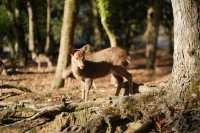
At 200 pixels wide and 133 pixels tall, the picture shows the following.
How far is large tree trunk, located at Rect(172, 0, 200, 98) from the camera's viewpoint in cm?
1025

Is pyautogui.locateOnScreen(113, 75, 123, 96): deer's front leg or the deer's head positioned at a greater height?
the deer's head

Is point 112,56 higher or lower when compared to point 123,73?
higher

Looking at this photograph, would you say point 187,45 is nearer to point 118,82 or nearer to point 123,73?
point 118,82

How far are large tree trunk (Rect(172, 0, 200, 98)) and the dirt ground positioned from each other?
3.13 metres

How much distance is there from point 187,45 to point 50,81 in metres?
13.8

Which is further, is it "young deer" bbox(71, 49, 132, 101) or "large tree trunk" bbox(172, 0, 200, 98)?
"young deer" bbox(71, 49, 132, 101)

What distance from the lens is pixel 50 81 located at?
23.7 m

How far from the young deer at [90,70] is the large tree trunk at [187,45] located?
3.95 m

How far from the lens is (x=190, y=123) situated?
→ 9742 millimetres

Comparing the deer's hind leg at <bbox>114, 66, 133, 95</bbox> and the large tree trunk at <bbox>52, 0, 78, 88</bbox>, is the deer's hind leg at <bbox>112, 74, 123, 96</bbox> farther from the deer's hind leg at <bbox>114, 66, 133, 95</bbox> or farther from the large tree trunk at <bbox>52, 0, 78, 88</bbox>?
the large tree trunk at <bbox>52, 0, 78, 88</bbox>

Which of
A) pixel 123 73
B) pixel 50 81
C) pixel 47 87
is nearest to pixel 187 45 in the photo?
pixel 123 73

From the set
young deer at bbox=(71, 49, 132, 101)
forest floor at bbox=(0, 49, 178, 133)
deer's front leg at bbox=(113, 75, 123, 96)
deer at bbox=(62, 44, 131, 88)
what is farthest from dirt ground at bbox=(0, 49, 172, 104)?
deer at bbox=(62, 44, 131, 88)

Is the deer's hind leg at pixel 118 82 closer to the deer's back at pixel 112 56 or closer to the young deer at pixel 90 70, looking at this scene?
the young deer at pixel 90 70

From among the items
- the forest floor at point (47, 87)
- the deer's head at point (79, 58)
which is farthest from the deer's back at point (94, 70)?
the forest floor at point (47, 87)
